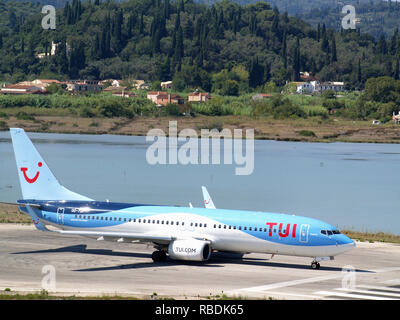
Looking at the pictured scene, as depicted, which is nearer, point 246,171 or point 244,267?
point 244,267

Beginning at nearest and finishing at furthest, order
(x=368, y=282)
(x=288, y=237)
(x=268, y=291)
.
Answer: (x=268, y=291), (x=368, y=282), (x=288, y=237)

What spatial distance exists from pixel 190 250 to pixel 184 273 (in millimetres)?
2821

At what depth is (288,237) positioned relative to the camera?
50875 mm

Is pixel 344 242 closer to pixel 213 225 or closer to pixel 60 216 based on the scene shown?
pixel 213 225

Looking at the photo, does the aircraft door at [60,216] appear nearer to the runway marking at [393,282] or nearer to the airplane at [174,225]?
the airplane at [174,225]

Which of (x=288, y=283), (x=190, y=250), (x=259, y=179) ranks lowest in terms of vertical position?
(x=259, y=179)

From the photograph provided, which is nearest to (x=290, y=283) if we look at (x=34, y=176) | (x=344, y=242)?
(x=344, y=242)

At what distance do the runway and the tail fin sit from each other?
393 cm

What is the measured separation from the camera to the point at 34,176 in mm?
56844

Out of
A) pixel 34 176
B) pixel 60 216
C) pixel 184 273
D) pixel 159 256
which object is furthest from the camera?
pixel 34 176

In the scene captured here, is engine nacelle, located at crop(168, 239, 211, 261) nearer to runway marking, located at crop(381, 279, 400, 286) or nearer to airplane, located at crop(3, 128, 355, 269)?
airplane, located at crop(3, 128, 355, 269)
